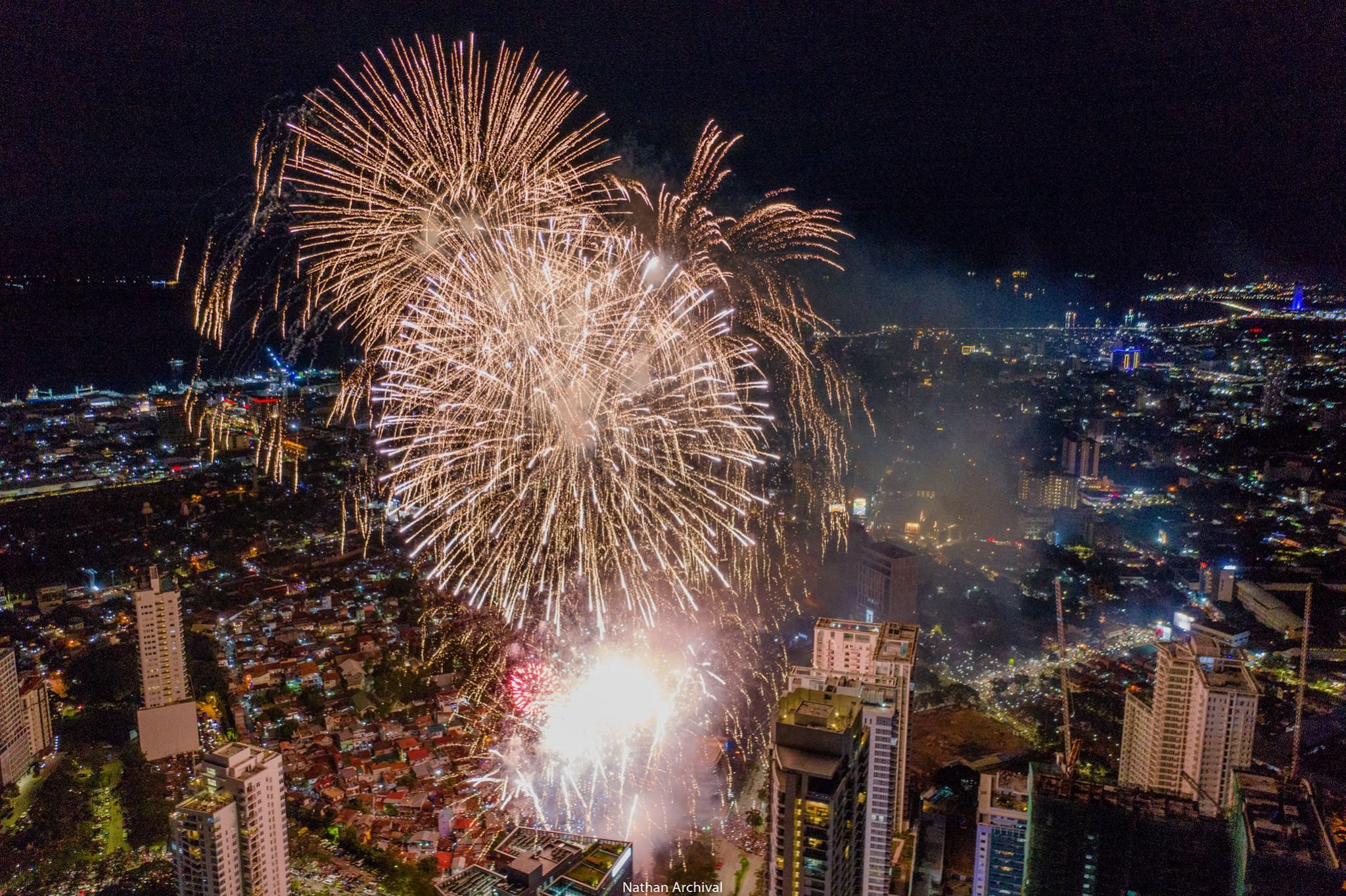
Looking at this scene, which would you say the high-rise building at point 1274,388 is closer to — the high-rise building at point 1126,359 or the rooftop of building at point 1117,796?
the high-rise building at point 1126,359

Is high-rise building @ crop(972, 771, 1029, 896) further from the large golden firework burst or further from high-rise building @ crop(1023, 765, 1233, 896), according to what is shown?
the large golden firework burst

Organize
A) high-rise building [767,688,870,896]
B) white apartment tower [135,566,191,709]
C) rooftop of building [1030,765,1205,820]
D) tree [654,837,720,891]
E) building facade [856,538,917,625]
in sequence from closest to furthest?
high-rise building [767,688,870,896], rooftop of building [1030,765,1205,820], tree [654,837,720,891], white apartment tower [135,566,191,709], building facade [856,538,917,625]

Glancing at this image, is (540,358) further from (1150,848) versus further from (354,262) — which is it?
(1150,848)

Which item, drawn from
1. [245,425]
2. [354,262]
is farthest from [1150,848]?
[245,425]

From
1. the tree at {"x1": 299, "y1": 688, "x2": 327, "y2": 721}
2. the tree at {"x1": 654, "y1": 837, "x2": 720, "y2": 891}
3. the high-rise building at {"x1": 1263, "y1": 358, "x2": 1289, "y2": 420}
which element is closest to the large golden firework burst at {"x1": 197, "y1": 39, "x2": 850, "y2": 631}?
the tree at {"x1": 654, "y1": 837, "x2": 720, "y2": 891}

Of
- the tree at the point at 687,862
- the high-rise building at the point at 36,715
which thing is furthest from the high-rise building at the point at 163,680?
the tree at the point at 687,862

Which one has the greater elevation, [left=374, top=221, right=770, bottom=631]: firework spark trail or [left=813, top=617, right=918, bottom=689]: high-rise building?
[left=374, top=221, right=770, bottom=631]: firework spark trail
